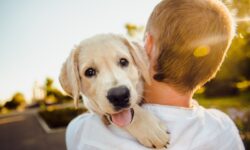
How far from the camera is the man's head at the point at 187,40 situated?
10.8 ft

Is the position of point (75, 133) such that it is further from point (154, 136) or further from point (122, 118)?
point (154, 136)

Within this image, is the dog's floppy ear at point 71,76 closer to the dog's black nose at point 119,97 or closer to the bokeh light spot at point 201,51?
the dog's black nose at point 119,97

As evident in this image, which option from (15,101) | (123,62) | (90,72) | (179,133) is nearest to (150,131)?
(179,133)

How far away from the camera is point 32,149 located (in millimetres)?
16281

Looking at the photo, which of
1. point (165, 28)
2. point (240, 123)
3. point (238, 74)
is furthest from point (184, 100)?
point (238, 74)

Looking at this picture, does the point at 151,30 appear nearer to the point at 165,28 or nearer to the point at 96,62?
the point at 165,28

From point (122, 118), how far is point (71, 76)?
77cm

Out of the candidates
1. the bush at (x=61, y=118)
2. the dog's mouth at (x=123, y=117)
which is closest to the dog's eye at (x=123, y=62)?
the dog's mouth at (x=123, y=117)

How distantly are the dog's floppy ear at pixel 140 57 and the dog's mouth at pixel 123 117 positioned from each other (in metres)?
0.30

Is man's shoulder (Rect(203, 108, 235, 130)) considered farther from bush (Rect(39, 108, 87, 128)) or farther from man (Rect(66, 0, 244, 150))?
bush (Rect(39, 108, 87, 128))

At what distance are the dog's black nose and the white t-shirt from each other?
0.22 m

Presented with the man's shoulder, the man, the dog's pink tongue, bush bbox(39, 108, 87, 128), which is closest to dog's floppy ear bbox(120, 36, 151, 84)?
the man

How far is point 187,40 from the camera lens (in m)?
A: 3.29

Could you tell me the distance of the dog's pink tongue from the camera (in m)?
3.33
